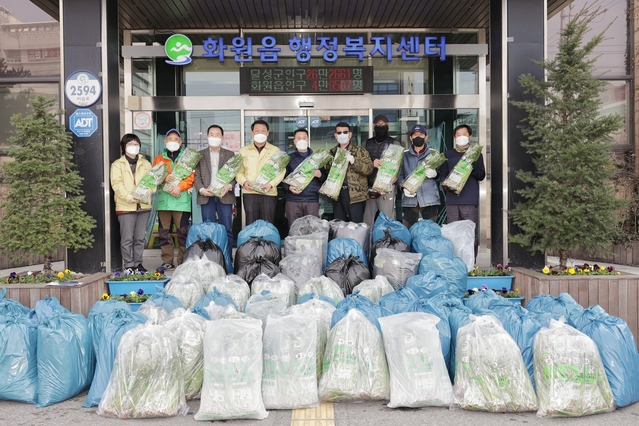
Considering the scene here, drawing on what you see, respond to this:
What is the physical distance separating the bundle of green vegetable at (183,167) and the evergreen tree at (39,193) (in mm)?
913

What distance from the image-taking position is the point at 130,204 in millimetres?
6156

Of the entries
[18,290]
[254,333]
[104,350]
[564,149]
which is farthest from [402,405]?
[18,290]

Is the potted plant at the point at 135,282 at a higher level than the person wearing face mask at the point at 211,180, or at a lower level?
lower

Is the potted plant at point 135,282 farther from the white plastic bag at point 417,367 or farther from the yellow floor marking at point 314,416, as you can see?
the white plastic bag at point 417,367

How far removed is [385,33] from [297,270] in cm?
472

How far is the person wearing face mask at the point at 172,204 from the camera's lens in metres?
6.32

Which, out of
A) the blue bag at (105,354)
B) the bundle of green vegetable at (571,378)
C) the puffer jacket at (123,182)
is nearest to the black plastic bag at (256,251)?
the puffer jacket at (123,182)

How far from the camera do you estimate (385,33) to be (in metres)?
8.57

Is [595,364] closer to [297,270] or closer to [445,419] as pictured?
[445,419]

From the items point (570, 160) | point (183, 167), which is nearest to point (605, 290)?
point (570, 160)

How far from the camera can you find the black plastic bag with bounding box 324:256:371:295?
4.96 meters

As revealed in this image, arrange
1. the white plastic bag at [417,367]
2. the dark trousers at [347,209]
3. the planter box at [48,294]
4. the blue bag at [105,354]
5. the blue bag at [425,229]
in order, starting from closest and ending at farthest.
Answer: the white plastic bag at [417,367], the blue bag at [105,354], the planter box at [48,294], the blue bag at [425,229], the dark trousers at [347,209]

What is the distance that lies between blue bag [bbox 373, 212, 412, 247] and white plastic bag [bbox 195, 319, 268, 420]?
2.88 metres

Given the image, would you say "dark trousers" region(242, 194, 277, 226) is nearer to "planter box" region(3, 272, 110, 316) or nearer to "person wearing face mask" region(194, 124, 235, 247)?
"person wearing face mask" region(194, 124, 235, 247)
